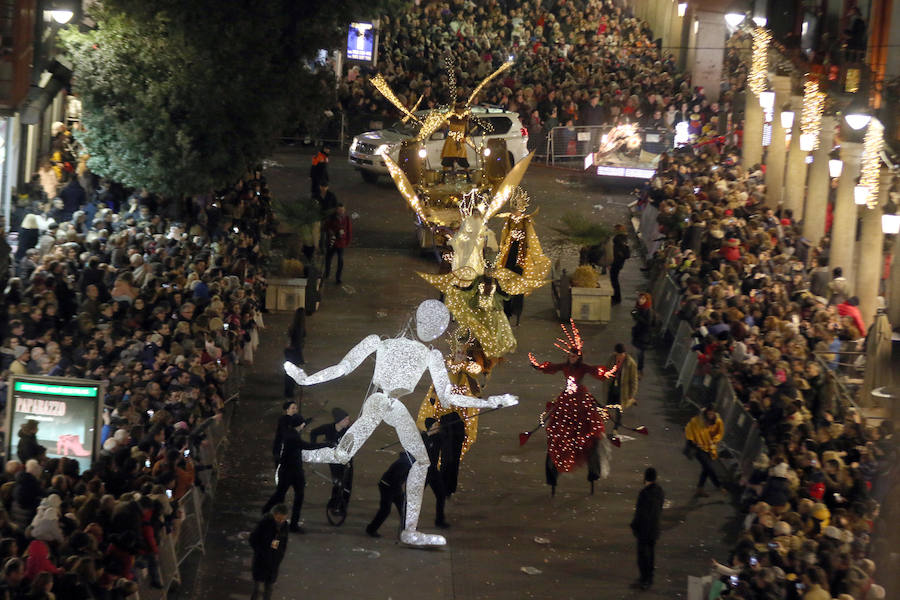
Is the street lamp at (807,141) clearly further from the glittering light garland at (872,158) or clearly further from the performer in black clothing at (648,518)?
the performer in black clothing at (648,518)

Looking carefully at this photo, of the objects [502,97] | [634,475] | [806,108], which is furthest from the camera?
[502,97]

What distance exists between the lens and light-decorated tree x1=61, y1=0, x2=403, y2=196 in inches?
1066

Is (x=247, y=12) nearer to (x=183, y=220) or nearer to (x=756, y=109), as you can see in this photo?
(x=183, y=220)

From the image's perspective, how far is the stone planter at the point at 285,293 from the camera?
2695cm

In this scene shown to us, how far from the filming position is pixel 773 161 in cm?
3456

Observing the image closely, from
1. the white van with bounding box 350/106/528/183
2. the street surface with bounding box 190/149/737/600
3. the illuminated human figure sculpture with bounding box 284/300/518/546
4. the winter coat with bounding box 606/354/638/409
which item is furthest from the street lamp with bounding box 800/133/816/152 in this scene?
the illuminated human figure sculpture with bounding box 284/300/518/546

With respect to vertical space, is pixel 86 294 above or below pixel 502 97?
below

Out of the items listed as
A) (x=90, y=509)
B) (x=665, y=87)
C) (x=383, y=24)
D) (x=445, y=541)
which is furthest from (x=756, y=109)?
(x=90, y=509)

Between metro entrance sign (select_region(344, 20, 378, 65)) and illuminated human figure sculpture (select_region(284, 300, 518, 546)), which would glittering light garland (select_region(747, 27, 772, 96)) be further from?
illuminated human figure sculpture (select_region(284, 300, 518, 546))

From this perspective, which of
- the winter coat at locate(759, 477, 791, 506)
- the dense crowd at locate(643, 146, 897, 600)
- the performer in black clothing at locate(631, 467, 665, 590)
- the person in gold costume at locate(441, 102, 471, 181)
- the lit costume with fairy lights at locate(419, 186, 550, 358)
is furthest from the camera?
the person in gold costume at locate(441, 102, 471, 181)

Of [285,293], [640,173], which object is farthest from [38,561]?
[640,173]

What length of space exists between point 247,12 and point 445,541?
1197cm

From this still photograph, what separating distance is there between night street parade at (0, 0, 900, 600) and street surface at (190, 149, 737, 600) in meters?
A: 0.05

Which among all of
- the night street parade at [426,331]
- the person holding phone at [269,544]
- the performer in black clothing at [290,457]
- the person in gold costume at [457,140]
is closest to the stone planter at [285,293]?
the night street parade at [426,331]
